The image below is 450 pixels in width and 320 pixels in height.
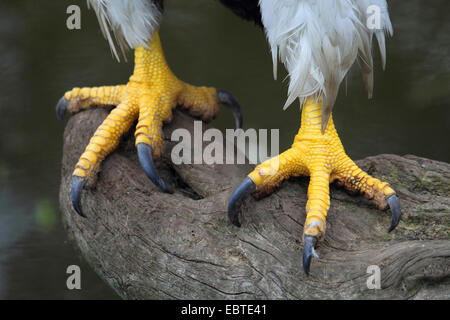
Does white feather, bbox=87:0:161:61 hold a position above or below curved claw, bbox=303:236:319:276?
above

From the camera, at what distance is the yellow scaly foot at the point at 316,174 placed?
4.80 feet

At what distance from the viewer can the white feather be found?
1746mm

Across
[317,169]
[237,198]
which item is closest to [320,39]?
[317,169]

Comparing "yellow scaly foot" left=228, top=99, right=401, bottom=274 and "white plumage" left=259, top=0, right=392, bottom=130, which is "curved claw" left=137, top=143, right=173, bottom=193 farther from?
"white plumage" left=259, top=0, right=392, bottom=130

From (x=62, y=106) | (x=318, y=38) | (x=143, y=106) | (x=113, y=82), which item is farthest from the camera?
(x=113, y=82)

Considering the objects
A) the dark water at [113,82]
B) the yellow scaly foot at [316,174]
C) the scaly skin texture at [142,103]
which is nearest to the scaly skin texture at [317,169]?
the yellow scaly foot at [316,174]

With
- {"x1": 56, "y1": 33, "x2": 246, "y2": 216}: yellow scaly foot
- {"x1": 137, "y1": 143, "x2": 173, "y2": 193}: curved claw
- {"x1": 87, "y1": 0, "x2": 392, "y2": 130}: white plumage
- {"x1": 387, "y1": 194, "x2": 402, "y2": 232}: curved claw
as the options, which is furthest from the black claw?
{"x1": 387, "y1": 194, "x2": 402, "y2": 232}: curved claw

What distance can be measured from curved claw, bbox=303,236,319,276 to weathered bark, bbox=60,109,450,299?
0.03m

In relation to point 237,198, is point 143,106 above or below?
above

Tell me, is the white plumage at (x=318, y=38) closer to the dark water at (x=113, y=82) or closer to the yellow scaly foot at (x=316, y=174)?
the yellow scaly foot at (x=316, y=174)

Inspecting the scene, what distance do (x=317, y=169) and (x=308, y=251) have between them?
1.03 ft

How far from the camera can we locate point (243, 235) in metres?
1.45

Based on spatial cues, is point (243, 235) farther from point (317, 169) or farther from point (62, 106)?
point (62, 106)
